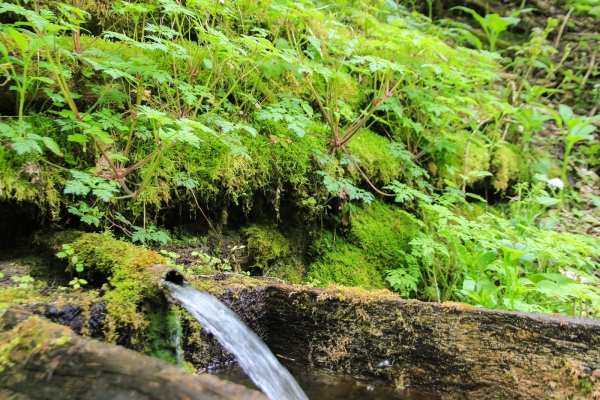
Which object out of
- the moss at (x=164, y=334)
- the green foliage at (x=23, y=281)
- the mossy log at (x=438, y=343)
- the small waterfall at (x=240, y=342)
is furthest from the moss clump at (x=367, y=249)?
the green foliage at (x=23, y=281)

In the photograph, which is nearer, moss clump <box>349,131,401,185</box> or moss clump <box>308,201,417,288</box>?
moss clump <box>308,201,417,288</box>

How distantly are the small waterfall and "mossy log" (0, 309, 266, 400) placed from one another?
0.56 m

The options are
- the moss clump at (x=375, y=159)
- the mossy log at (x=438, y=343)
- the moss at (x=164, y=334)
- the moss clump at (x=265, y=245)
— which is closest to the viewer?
the moss at (x=164, y=334)

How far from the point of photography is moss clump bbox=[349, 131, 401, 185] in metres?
3.38

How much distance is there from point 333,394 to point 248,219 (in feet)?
4.57

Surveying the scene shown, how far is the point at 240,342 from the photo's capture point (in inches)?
67.6

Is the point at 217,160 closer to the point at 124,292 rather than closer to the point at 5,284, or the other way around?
the point at 124,292

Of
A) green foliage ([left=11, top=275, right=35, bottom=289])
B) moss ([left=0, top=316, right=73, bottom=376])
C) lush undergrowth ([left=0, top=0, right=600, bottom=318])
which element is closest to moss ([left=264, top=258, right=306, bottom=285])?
lush undergrowth ([left=0, top=0, right=600, bottom=318])

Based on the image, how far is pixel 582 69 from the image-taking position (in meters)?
6.29

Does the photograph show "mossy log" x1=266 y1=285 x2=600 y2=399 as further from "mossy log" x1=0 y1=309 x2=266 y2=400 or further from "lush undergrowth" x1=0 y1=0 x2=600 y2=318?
"mossy log" x1=0 y1=309 x2=266 y2=400

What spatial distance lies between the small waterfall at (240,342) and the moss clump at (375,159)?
6.16 ft

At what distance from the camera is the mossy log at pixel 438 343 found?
1.85 metres

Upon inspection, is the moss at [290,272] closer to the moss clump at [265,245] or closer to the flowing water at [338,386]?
the moss clump at [265,245]

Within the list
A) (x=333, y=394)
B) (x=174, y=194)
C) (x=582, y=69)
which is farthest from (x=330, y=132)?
(x=582, y=69)
